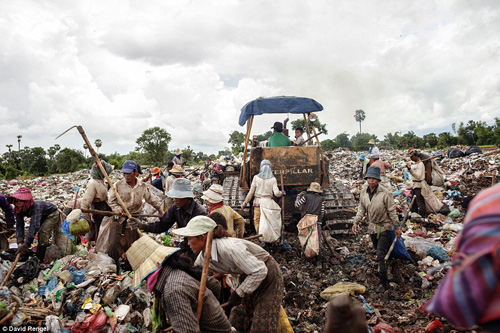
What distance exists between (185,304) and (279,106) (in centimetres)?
480

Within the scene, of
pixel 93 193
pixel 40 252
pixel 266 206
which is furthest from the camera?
pixel 266 206

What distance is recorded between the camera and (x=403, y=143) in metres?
31.3

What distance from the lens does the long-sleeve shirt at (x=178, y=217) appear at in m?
3.48

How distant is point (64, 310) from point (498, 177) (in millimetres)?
12057

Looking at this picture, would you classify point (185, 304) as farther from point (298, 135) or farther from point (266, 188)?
point (298, 135)

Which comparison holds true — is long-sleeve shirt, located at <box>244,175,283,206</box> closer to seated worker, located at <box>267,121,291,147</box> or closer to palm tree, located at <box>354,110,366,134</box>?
seated worker, located at <box>267,121,291,147</box>

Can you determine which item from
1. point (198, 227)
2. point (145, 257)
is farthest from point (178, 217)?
point (198, 227)

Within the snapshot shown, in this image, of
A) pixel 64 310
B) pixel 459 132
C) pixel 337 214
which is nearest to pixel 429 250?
pixel 337 214

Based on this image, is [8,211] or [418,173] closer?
[8,211]

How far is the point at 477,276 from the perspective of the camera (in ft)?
3.36

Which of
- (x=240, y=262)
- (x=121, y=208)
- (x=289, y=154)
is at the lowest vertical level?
(x=240, y=262)

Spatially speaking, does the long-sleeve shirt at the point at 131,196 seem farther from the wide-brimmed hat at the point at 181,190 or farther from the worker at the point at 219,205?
the wide-brimmed hat at the point at 181,190

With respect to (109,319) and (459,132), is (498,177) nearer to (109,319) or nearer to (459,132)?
(109,319)

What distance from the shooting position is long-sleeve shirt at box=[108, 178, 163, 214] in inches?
168
